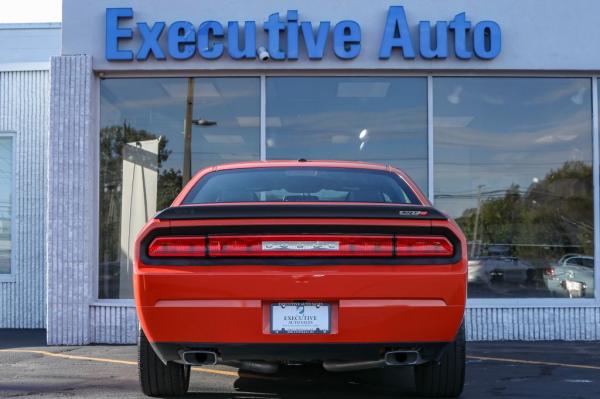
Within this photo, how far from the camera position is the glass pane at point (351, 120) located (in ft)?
28.8

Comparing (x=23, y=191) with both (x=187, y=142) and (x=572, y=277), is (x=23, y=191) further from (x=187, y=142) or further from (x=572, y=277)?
(x=572, y=277)

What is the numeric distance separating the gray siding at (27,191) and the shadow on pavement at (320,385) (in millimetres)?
4688

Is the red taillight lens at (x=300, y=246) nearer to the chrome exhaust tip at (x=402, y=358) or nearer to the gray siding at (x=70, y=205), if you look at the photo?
the chrome exhaust tip at (x=402, y=358)

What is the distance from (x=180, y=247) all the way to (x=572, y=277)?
605 centimetres

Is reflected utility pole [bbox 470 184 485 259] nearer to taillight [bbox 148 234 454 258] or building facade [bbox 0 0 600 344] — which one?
building facade [bbox 0 0 600 344]

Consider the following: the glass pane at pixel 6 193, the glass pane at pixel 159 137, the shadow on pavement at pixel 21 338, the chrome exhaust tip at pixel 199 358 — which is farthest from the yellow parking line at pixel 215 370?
the glass pane at pixel 6 193

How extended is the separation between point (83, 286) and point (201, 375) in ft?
9.25

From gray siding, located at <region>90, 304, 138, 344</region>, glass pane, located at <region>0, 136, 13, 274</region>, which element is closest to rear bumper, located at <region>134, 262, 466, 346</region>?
gray siding, located at <region>90, 304, 138, 344</region>

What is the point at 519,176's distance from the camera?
351 inches

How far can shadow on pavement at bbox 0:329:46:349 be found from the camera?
8102mm

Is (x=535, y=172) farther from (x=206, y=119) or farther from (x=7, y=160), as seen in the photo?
(x=7, y=160)

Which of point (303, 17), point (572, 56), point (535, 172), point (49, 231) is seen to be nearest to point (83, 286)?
point (49, 231)

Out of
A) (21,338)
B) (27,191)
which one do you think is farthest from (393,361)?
(27,191)

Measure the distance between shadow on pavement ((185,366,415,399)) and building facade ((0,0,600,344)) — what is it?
2.78 meters
